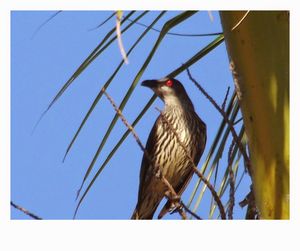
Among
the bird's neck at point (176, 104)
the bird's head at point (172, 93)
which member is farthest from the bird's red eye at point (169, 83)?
the bird's neck at point (176, 104)

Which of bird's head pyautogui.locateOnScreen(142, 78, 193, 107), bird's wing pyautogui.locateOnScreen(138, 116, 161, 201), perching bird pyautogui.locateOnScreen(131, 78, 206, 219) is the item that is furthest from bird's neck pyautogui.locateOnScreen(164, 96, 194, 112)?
bird's wing pyautogui.locateOnScreen(138, 116, 161, 201)

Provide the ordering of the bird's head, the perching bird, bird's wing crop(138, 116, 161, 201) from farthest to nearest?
1. the bird's head
2. the perching bird
3. bird's wing crop(138, 116, 161, 201)

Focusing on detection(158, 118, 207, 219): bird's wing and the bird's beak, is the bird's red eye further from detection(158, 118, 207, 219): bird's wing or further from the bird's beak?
detection(158, 118, 207, 219): bird's wing

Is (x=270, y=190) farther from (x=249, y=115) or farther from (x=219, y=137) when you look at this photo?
(x=219, y=137)

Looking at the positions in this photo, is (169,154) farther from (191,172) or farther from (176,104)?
(176,104)

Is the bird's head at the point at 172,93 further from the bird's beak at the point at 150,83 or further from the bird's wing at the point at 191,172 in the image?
the bird's wing at the point at 191,172

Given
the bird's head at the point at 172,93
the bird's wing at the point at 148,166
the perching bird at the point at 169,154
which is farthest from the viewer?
the bird's head at the point at 172,93

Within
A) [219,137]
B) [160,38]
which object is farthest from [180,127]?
[160,38]

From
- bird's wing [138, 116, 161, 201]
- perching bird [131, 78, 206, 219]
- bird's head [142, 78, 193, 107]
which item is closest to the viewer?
bird's wing [138, 116, 161, 201]

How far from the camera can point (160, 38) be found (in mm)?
2131

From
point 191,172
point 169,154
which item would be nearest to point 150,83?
point 169,154

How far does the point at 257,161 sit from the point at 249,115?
17 cm

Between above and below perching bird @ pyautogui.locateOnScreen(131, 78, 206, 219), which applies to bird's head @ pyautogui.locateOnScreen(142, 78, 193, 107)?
above

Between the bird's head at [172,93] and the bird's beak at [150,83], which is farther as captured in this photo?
the bird's head at [172,93]
